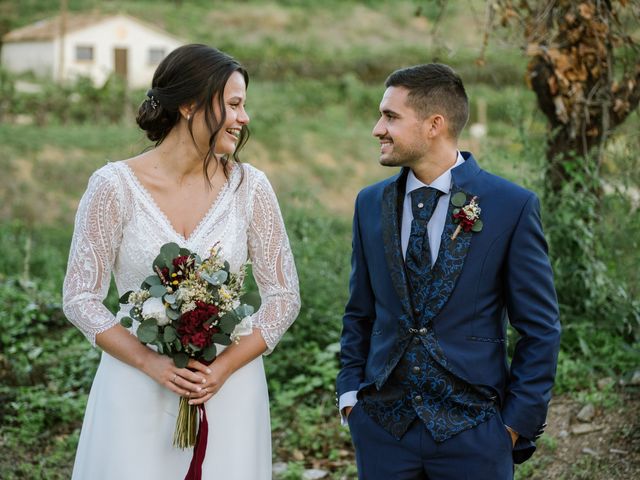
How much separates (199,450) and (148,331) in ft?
1.76

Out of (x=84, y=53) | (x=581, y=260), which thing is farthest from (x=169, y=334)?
(x=84, y=53)

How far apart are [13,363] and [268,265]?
4.24m

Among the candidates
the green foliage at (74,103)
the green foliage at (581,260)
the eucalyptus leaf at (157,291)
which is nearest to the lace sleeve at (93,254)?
the eucalyptus leaf at (157,291)

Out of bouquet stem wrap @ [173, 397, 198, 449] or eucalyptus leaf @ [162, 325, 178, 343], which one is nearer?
eucalyptus leaf @ [162, 325, 178, 343]

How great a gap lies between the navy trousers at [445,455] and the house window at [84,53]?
37.3m

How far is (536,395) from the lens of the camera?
119 inches

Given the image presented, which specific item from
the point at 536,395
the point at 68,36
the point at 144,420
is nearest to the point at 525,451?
the point at 536,395

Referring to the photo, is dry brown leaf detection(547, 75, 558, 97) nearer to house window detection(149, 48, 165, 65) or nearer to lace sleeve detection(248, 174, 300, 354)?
lace sleeve detection(248, 174, 300, 354)

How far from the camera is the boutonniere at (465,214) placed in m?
3.08

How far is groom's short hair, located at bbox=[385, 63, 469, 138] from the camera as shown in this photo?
3.18m

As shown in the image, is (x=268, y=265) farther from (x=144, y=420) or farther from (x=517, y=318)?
(x=517, y=318)

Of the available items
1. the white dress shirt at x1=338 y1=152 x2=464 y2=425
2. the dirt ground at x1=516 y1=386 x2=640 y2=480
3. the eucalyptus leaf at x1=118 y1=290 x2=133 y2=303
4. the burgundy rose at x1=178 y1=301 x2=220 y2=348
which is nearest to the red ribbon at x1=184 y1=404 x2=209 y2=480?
the burgundy rose at x1=178 y1=301 x2=220 y2=348

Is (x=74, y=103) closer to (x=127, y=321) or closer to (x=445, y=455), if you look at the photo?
(x=127, y=321)

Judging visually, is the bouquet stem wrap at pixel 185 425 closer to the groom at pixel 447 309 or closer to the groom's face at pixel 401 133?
the groom at pixel 447 309
